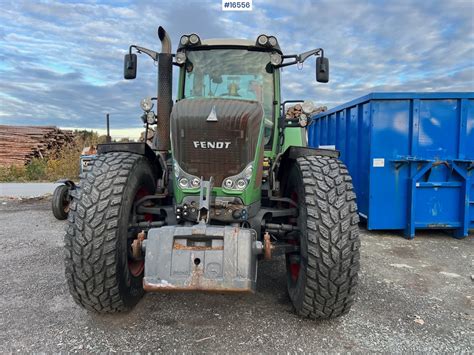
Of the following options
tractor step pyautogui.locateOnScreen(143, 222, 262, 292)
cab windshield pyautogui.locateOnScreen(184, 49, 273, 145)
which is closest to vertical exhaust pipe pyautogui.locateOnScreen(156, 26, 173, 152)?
cab windshield pyautogui.locateOnScreen(184, 49, 273, 145)

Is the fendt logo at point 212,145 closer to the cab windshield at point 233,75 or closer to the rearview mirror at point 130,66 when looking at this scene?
the cab windshield at point 233,75

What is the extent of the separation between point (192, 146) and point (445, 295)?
2.98 m

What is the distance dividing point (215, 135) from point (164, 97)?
49.8 inches

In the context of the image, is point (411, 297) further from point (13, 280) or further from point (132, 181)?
point (13, 280)

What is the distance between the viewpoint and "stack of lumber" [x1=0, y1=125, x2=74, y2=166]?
1476cm

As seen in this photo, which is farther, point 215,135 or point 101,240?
point 215,135

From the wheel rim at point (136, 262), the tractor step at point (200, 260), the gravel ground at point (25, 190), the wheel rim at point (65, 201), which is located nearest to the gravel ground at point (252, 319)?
the wheel rim at point (136, 262)

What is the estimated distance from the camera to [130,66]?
396 centimetres

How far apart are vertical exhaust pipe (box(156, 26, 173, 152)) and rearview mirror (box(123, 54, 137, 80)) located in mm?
309

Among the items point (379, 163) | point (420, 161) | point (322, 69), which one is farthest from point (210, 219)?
point (420, 161)

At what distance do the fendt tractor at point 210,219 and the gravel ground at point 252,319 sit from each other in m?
0.20

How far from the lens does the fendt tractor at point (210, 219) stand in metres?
2.47

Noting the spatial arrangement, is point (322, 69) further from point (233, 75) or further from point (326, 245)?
point (326, 245)

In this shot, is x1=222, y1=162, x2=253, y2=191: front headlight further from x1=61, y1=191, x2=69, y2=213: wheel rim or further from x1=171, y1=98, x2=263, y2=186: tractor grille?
x1=61, y1=191, x2=69, y2=213: wheel rim
